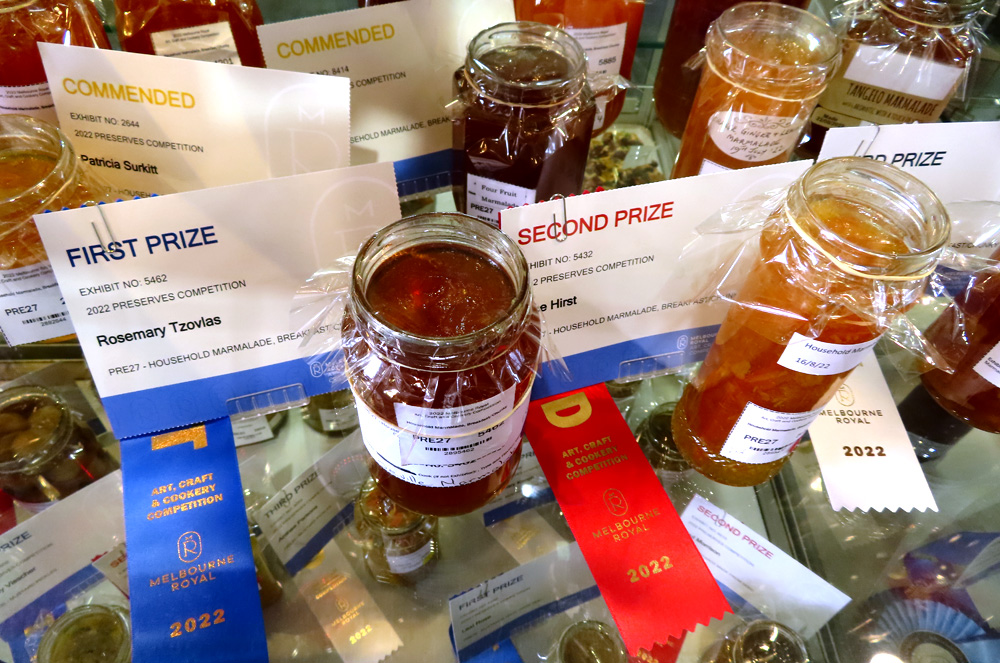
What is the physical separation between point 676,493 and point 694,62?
56 centimetres

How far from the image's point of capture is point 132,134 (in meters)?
0.71

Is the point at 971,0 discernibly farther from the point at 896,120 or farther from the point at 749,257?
the point at 749,257

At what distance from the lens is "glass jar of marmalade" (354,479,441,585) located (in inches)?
30.4

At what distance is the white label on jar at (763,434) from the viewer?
2.19 ft

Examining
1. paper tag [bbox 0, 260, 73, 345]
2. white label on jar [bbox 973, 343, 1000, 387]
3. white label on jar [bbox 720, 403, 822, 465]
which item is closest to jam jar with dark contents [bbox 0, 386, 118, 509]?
paper tag [bbox 0, 260, 73, 345]

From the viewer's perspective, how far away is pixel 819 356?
23.4 inches

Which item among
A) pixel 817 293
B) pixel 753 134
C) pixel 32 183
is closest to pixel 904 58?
pixel 753 134

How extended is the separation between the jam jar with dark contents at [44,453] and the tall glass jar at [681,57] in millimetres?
924

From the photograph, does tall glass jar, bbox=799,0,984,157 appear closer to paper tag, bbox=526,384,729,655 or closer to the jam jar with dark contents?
paper tag, bbox=526,384,729,655

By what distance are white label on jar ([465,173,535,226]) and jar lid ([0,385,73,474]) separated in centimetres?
58

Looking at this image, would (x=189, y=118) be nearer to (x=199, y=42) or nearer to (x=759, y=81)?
(x=199, y=42)

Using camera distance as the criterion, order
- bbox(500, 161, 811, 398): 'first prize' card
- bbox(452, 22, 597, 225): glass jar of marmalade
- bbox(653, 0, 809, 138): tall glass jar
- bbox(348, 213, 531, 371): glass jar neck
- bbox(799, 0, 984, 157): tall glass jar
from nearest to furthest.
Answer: bbox(348, 213, 531, 371): glass jar neck → bbox(500, 161, 811, 398): 'first prize' card → bbox(452, 22, 597, 225): glass jar of marmalade → bbox(799, 0, 984, 157): tall glass jar → bbox(653, 0, 809, 138): tall glass jar

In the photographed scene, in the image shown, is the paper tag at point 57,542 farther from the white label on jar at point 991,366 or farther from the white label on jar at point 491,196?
the white label on jar at point 991,366

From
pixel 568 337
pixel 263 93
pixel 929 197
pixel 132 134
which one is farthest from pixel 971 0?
pixel 132 134
